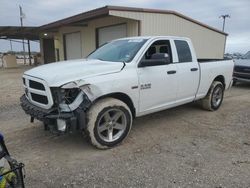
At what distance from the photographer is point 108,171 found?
135 inches

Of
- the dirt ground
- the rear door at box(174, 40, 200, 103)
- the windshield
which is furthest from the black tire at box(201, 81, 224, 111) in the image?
the windshield

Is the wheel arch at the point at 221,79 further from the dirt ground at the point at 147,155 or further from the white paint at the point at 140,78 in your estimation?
the dirt ground at the point at 147,155

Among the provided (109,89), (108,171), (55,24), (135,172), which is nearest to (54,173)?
(108,171)

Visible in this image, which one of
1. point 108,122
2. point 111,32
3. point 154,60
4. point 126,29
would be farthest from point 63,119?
point 111,32

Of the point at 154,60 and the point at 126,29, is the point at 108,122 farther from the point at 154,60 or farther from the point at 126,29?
the point at 126,29

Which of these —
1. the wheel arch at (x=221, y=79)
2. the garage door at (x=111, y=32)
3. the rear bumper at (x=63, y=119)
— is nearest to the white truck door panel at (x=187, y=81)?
the wheel arch at (x=221, y=79)

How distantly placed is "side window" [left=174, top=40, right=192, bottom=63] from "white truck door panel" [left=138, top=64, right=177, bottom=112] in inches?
17.3

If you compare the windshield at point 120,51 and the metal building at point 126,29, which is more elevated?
the metal building at point 126,29

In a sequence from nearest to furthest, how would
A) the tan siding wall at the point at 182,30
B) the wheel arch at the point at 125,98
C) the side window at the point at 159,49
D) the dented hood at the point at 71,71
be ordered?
the dented hood at the point at 71,71 < the wheel arch at the point at 125,98 < the side window at the point at 159,49 < the tan siding wall at the point at 182,30

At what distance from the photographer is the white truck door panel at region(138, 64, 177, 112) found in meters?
4.45

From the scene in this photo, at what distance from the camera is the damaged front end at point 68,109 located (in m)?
3.55

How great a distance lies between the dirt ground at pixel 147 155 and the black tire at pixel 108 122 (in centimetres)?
17

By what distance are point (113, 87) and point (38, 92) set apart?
4.05 ft

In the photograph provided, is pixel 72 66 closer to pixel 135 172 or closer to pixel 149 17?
pixel 135 172
